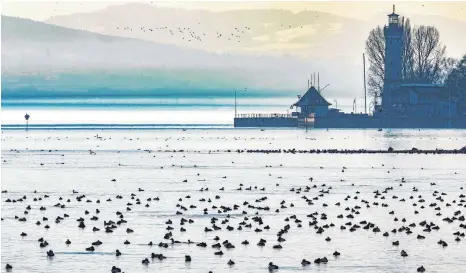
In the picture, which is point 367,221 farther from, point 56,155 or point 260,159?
point 56,155

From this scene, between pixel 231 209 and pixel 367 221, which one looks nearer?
pixel 367 221

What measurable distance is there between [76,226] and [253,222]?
637cm

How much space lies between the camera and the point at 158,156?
114 metres

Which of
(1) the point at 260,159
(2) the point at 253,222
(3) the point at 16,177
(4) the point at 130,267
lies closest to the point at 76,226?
(2) the point at 253,222

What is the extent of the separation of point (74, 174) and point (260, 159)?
27.4m

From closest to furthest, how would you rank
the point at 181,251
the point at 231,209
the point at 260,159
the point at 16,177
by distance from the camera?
the point at 181,251 → the point at 231,209 → the point at 16,177 → the point at 260,159

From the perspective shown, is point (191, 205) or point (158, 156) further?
point (158, 156)

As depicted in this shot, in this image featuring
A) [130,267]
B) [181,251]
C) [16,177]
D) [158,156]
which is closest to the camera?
[130,267]

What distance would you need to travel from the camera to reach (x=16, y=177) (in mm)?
76750

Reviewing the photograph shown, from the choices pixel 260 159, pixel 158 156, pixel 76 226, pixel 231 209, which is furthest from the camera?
pixel 158 156

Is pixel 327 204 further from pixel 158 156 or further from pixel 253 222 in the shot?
pixel 158 156

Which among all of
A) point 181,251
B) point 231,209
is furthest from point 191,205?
point 181,251

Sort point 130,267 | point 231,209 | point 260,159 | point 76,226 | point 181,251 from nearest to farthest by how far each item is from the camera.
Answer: point 130,267, point 181,251, point 76,226, point 231,209, point 260,159

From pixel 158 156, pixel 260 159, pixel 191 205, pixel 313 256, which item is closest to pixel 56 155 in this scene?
pixel 158 156
